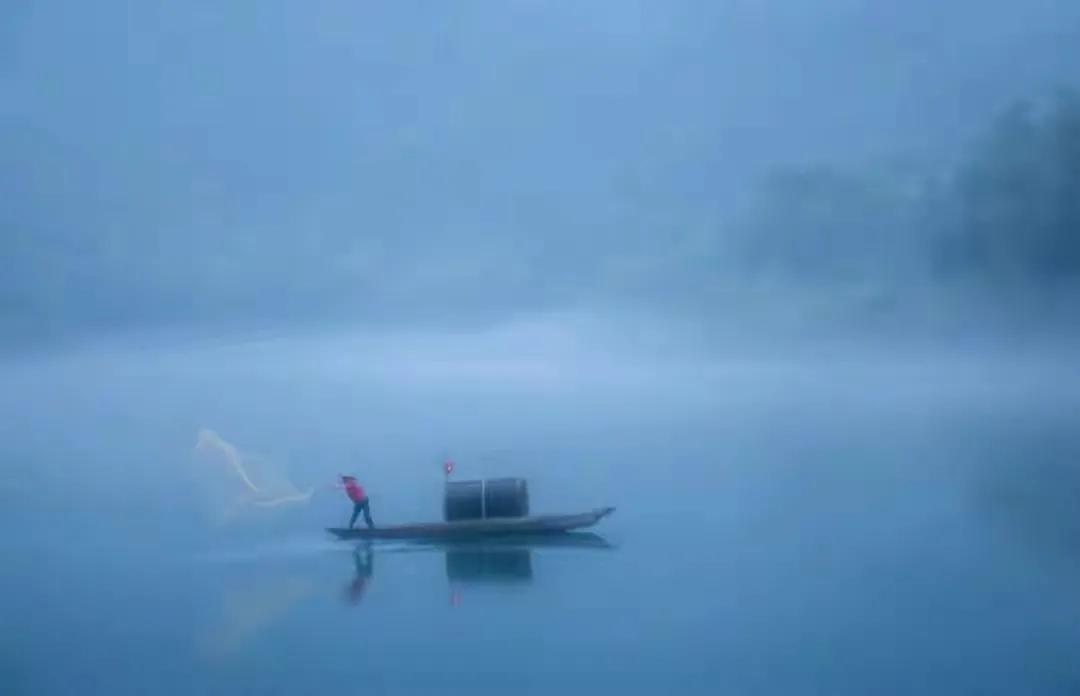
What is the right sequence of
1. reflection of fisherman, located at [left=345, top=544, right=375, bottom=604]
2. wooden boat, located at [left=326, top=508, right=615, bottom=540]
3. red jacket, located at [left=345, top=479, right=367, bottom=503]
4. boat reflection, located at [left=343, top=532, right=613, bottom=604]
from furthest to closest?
red jacket, located at [left=345, top=479, right=367, bottom=503] < wooden boat, located at [left=326, top=508, right=615, bottom=540] < boat reflection, located at [left=343, top=532, right=613, bottom=604] < reflection of fisherman, located at [left=345, top=544, right=375, bottom=604]

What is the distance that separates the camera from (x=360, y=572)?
12.1 meters

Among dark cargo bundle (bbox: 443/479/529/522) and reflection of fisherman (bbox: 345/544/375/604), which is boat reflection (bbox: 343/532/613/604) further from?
dark cargo bundle (bbox: 443/479/529/522)

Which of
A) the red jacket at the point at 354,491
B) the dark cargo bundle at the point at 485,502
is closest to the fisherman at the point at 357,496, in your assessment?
the red jacket at the point at 354,491

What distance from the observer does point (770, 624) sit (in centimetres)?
912

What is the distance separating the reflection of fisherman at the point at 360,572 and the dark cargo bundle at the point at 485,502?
109 cm

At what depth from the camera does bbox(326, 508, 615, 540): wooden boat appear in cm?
1300

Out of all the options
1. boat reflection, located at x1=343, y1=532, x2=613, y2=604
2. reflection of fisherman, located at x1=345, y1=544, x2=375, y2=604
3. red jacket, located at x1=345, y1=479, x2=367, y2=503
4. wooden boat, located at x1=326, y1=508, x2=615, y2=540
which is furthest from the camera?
red jacket, located at x1=345, y1=479, x2=367, y2=503

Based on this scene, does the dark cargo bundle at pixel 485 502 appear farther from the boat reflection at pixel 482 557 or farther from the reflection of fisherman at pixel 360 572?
the reflection of fisherman at pixel 360 572

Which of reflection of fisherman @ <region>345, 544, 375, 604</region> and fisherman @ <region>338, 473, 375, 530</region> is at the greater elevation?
fisherman @ <region>338, 473, 375, 530</region>

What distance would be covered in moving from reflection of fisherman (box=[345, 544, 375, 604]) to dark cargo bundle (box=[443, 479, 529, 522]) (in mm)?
1088

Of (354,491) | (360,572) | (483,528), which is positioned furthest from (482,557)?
(354,491)

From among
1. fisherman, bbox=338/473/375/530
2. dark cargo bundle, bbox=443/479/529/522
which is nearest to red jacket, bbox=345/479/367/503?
fisherman, bbox=338/473/375/530

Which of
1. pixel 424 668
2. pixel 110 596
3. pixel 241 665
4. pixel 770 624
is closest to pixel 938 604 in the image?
pixel 770 624

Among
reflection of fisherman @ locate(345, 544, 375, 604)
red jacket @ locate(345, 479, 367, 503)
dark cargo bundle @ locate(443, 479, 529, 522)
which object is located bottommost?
reflection of fisherman @ locate(345, 544, 375, 604)
